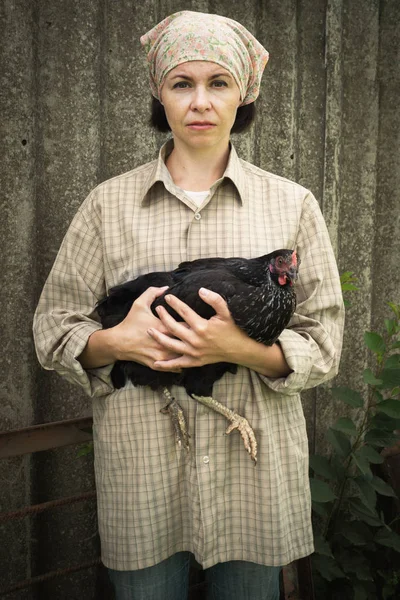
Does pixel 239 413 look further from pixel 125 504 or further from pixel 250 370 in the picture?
pixel 125 504

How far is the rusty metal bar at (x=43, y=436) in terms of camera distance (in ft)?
5.16

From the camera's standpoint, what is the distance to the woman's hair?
152 centimetres

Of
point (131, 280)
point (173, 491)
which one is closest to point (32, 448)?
point (173, 491)

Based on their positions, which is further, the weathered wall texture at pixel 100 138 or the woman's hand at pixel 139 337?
the weathered wall texture at pixel 100 138

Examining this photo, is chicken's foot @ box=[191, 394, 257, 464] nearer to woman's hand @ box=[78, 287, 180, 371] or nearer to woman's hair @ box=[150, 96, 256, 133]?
woman's hand @ box=[78, 287, 180, 371]

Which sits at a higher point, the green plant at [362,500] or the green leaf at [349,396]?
the green leaf at [349,396]

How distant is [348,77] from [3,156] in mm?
1524

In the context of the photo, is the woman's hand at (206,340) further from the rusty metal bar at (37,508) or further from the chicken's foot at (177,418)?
the rusty metal bar at (37,508)

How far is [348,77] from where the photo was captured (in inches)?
91.7

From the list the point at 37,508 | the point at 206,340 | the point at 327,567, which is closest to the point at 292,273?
the point at 206,340

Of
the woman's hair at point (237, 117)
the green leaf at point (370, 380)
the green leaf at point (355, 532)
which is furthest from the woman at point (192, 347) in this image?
the green leaf at point (355, 532)

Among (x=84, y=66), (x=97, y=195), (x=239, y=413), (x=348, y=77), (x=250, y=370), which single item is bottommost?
(x=239, y=413)

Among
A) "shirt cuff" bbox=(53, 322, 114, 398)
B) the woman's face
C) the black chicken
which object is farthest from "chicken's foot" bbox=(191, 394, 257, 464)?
the woman's face

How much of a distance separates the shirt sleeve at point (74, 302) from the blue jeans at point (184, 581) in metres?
0.46
